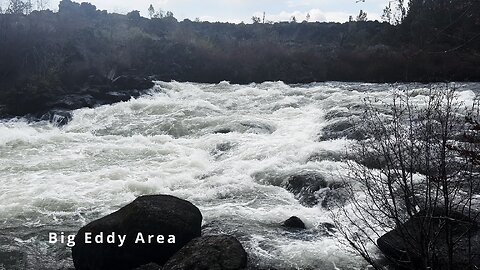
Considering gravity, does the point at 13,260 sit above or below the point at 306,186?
below

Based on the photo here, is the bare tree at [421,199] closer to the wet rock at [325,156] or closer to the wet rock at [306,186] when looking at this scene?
the wet rock at [306,186]

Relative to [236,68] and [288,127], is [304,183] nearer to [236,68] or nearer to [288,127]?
[288,127]

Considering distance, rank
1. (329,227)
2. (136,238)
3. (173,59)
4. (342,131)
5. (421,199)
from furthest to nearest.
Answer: (173,59)
(342,131)
(329,227)
(421,199)
(136,238)

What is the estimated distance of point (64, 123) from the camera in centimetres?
1767

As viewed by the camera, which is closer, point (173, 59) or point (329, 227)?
point (329, 227)

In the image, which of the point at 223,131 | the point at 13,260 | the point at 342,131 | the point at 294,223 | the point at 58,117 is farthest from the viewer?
the point at 58,117

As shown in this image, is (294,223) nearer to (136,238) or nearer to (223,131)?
(136,238)

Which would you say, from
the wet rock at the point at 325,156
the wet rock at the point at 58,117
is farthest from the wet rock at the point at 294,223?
the wet rock at the point at 58,117

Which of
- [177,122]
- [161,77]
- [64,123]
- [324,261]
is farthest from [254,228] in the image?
[161,77]

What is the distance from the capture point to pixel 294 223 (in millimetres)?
7469

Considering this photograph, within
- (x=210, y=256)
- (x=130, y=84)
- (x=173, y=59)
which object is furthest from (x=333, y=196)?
(x=173, y=59)

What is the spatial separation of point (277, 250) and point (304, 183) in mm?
2836

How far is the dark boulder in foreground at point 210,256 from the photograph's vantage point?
211 inches

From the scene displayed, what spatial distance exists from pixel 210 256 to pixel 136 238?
4.30 ft
